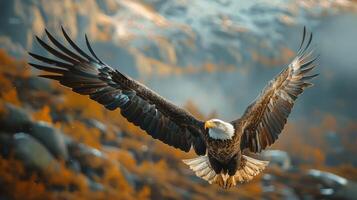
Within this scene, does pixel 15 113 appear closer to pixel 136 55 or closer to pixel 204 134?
pixel 136 55

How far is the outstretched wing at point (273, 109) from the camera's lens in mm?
3525

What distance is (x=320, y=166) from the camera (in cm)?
1062

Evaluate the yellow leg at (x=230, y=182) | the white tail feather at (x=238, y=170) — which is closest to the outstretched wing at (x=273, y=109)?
the white tail feather at (x=238, y=170)

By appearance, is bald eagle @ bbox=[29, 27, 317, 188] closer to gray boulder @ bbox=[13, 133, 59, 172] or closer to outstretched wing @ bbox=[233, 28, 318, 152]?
outstretched wing @ bbox=[233, 28, 318, 152]

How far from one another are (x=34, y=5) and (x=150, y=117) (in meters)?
6.27

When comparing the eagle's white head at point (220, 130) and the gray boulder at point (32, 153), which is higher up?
the gray boulder at point (32, 153)

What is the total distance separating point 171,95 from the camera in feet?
33.2

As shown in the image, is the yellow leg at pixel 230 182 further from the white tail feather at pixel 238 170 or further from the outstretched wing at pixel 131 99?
the outstretched wing at pixel 131 99

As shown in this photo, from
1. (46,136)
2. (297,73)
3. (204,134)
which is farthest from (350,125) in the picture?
(204,134)

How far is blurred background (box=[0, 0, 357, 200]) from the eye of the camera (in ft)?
27.9

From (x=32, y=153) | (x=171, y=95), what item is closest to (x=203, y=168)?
(x=32, y=153)

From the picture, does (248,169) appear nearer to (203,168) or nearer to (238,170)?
(238,170)

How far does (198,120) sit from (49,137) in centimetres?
554

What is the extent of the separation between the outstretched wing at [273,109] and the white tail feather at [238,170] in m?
0.11
